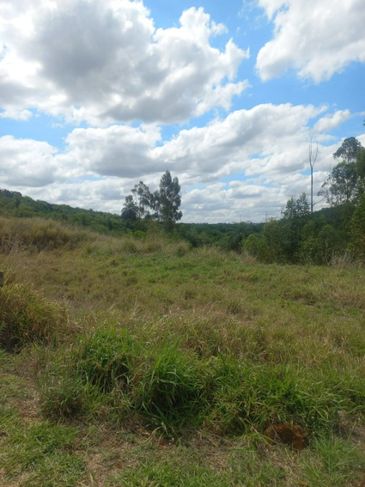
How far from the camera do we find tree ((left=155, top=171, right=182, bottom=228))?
120 ft

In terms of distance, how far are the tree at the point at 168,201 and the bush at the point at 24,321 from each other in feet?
105

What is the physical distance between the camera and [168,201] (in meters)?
36.6

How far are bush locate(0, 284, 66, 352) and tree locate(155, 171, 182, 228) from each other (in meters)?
32.1

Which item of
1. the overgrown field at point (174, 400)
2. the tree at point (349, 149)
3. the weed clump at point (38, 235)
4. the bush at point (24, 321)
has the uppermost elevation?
the tree at point (349, 149)

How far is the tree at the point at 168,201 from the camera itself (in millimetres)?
36500

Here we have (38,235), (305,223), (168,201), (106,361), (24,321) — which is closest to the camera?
(106,361)

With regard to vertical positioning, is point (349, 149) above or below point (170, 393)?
above

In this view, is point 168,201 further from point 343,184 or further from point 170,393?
point 170,393

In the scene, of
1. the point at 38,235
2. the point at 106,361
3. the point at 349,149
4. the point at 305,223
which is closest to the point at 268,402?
the point at 106,361

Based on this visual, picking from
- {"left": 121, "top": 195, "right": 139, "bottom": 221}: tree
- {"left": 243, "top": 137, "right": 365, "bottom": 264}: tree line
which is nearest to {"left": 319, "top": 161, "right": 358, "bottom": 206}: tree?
{"left": 243, "top": 137, "right": 365, "bottom": 264}: tree line

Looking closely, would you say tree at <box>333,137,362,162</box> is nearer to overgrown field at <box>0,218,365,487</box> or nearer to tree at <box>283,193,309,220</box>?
tree at <box>283,193,309,220</box>

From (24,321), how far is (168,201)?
32965mm

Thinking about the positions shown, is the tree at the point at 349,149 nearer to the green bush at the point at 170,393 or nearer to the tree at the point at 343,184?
the tree at the point at 343,184

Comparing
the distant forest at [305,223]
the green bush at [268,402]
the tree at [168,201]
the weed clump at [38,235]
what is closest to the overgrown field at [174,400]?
the green bush at [268,402]
